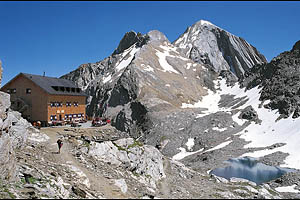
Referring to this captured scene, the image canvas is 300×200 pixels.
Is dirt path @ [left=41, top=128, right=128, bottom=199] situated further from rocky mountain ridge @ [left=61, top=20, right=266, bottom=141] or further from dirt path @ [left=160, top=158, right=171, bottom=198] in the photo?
rocky mountain ridge @ [left=61, top=20, right=266, bottom=141]

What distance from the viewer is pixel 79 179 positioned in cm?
1978

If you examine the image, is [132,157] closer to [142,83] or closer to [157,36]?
[142,83]

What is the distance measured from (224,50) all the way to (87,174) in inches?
7412

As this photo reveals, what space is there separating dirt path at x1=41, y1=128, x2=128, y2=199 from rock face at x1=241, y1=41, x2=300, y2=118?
68.5m

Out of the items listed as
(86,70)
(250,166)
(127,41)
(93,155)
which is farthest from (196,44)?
(93,155)

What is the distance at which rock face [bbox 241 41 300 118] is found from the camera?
260ft

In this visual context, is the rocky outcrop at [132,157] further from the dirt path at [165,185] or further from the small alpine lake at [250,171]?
the small alpine lake at [250,171]

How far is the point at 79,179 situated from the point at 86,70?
145964 millimetres

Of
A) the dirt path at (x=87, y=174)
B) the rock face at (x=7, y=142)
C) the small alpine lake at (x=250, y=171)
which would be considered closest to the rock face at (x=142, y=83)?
the small alpine lake at (x=250, y=171)

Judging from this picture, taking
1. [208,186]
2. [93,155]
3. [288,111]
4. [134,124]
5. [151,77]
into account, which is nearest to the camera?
[93,155]

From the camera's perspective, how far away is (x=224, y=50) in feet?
635

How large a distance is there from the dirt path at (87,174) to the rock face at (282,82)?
2698 inches

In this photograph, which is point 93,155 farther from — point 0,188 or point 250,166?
point 250,166

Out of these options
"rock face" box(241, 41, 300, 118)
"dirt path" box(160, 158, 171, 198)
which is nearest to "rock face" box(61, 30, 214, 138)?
"rock face" box(241, 41, 300, 118)
